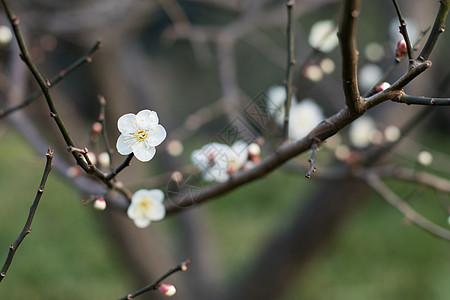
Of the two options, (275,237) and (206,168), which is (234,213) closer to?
(275,237)

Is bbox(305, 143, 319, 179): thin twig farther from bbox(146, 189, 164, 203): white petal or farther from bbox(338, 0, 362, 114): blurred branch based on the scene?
bbox(146, 189, 164, 203): white petal

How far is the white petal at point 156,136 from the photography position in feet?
2.18

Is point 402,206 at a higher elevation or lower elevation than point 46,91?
lower

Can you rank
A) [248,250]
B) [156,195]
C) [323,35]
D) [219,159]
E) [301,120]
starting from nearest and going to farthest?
[156,195]
[219,159]
[323,35]
[301,120]
[248,250]

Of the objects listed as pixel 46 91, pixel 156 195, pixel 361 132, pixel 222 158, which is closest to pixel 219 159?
pixel 222 158

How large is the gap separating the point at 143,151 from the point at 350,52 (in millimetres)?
299

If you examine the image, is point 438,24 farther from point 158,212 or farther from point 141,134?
point 158,212

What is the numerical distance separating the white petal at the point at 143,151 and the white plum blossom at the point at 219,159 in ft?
1.03

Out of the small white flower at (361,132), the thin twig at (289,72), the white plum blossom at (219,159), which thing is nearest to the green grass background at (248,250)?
the small white flower at (361,132)

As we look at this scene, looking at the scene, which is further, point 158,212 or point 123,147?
point 158,212

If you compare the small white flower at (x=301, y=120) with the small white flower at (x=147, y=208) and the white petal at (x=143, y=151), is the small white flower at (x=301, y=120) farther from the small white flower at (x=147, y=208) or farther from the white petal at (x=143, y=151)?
the white petal at (x=143, y=151)

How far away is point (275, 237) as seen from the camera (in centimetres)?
202

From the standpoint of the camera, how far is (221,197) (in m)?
2.78

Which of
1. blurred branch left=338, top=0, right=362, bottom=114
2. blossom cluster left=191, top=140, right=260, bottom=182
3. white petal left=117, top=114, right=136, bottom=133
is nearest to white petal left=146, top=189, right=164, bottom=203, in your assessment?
blossom cluster left=191, top=140, right=260, bottom=182
